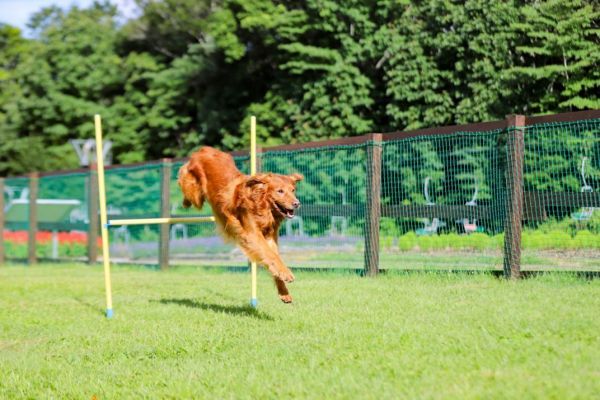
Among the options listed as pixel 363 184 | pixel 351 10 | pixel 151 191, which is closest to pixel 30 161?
pixel 351 10

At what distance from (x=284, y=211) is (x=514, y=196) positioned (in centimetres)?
279

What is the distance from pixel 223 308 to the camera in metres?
7.30

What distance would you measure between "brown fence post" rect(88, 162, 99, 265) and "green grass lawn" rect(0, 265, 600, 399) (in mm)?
6672

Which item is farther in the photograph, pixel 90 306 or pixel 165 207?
pixel 165 207

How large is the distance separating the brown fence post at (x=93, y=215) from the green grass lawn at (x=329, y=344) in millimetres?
6672

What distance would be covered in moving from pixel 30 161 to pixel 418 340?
107ft

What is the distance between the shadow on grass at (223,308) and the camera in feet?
21.7

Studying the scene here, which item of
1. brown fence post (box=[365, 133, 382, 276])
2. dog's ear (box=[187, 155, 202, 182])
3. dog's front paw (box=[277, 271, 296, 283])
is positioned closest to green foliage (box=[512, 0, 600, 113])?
brown fence post (box=[365, 133, 382, 276])

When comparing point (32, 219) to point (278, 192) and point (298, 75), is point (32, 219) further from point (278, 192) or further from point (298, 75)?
point (278, 192)

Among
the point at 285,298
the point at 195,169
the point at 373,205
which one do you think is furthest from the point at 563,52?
the point at 285,298

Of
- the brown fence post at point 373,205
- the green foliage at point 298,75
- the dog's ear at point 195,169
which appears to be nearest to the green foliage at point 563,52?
the green foliage at point 298,75

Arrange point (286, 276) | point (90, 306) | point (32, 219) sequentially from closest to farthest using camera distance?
point (286, 276) < point (90, 306) < point (32, 219)

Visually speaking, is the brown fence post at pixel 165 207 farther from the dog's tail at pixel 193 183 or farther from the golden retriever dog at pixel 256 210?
the golden retriever dog at pixel 256 210

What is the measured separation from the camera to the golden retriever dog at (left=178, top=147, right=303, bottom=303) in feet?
20.9
